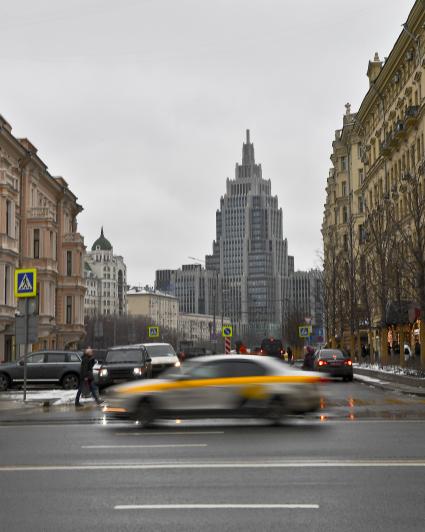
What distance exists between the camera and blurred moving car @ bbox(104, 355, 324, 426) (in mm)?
17281

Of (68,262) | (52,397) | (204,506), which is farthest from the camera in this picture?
(68,262)

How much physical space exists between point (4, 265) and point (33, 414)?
110 ft

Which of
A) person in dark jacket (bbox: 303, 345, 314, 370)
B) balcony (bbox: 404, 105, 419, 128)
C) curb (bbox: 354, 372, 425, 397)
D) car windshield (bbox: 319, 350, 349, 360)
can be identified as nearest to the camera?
curb (bbox: 354, 372, 425, 397)

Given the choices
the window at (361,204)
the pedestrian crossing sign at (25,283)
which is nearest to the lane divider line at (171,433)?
the pedestrian crossing sign at (25,283)

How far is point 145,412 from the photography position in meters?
17.4

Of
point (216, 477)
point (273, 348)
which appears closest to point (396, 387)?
point (216, 477)

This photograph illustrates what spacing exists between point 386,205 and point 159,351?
74.8 ft

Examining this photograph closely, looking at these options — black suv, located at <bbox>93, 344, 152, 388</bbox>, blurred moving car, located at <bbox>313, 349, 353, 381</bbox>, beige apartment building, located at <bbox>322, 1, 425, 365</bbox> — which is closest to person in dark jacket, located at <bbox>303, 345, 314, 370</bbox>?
blurred moving car, located at <bbox>313, 349, 353, 381</bbox>

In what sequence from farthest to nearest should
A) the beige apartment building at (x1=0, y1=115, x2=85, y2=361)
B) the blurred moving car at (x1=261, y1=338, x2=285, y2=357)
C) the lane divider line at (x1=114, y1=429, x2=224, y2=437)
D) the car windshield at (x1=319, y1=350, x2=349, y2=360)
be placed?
the blurred moving car at (x1=261, y1=338, x2=285, y2=357) < the beige apartment building at (x1=0, y1=115, x2=85, y2=361) < the car windshield at (x1=319, y1=350, x2=349, y2=360) < the lane divider line at (x1=114, y1=429, x2=224, y2=437)

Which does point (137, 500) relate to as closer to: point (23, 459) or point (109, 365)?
point (23, 459)

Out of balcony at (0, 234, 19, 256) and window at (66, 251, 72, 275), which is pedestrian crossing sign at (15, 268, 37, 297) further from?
window at (66, 251, 72, 275)

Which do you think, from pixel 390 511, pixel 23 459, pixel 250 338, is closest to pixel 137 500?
pixel 390 511

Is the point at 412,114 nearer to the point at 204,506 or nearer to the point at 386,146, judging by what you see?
the point at 386,146

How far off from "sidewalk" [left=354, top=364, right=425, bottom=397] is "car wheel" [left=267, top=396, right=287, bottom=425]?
477 inches
